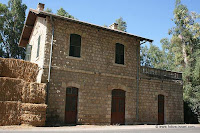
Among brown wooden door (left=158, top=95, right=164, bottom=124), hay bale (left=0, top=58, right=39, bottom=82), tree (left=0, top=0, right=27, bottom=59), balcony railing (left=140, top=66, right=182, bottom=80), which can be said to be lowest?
brown wooden door (left=158, top=95, right=164, bottom=124)

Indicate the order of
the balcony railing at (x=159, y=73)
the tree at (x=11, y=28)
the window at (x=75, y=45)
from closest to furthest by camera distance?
1. the window at (x=75, y=45)
2. the balcony railing at (x=159, y=73)
3. the tree at (x=11, y=28)

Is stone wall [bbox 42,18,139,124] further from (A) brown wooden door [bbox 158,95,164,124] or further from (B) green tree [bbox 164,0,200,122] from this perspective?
(B) green tree [bbox 164,0,200,122]

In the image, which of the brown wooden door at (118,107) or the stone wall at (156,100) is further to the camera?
the stone wall at (156,100)

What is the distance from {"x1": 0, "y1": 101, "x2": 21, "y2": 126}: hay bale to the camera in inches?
368

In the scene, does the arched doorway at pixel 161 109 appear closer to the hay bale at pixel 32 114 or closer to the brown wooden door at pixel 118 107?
the brown wooden door at pixel 118 107

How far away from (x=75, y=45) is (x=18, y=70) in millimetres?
3637

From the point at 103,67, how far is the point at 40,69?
3948mm

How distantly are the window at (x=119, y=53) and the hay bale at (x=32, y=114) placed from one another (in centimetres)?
631

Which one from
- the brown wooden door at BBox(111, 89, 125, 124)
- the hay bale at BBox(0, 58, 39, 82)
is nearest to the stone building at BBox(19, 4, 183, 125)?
the brown wooden door at BBox(111, 89, 125, 124)

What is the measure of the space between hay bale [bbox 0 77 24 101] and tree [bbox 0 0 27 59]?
734 inches

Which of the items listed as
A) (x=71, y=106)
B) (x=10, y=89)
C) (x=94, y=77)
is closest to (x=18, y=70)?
(x=10, y=89)

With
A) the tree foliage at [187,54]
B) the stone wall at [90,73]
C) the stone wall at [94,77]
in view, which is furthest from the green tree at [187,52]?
the stone wall at [90,73]

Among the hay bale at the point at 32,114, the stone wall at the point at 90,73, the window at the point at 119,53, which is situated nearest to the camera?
the hay bale at the point at 32,114

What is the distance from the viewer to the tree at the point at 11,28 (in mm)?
26656
